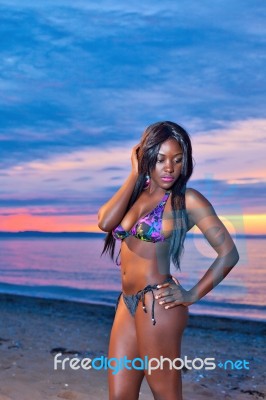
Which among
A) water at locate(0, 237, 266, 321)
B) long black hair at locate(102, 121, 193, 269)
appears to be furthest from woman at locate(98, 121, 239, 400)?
water at locate(0, 237, 266, 321)

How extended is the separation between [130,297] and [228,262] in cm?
63

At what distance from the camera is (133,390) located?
3.63 meters

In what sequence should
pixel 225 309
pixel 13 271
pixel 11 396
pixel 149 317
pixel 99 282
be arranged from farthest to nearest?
1. pixel 13 271
2. pixel 99 282
3. pixel 225 309
4. pixel 11 396
5. pixel 149 317

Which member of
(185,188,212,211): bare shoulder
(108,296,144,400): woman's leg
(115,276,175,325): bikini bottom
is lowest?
(108,296,144,400): woman's leg

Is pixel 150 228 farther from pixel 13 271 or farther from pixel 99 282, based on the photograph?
pixel 13 271

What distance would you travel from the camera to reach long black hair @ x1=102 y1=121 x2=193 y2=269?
344cm

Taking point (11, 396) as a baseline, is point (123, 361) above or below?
above

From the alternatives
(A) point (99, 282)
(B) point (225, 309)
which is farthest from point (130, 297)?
(A) point (99, 282)

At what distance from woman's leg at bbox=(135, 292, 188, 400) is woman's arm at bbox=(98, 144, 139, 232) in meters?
0.48

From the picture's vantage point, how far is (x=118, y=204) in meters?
3.44

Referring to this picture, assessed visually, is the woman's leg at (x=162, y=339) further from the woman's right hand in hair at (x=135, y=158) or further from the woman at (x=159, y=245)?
the woman's right hand in hair at (x=135, y=158)

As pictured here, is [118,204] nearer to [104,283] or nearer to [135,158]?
[135,158]

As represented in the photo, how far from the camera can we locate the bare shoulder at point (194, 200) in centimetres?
343

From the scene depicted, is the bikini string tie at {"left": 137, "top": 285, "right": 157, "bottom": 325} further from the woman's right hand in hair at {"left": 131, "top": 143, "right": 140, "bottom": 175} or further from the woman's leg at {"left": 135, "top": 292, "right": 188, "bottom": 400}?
the woman's right hand in hair at {"left": 131, "top": 143, "right": 140, "bottom": 175}
